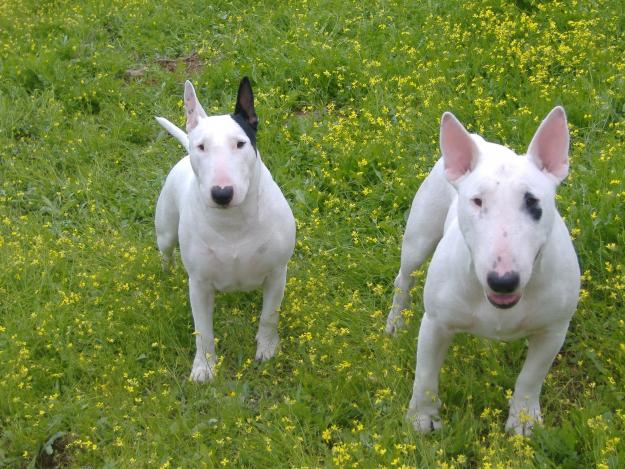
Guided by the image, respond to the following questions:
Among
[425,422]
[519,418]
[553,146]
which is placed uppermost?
[553,146]

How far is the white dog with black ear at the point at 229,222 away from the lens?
398 centimetres

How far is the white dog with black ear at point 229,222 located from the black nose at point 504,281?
149cm

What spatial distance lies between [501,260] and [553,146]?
59cm

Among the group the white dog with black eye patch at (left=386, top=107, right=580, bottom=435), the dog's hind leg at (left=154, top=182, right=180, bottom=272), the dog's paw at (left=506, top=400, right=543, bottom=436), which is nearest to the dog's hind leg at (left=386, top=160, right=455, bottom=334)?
the white dog with black eye patch at (left=386, top=107, right=580, bottom=435)

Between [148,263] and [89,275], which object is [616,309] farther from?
[89,275]

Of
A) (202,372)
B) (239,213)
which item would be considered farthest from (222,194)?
(202,372)

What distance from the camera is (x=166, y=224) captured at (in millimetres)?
5293

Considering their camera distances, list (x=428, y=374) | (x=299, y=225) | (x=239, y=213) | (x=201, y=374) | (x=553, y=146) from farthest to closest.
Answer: (x=299, y=225) < (x=201, y=374) < (x=239, y=213) < (x=428, y=374) < (x=553, y=146)

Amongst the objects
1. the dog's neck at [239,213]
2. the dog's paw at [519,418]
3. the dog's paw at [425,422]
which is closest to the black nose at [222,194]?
the dog's neck at [239,213]

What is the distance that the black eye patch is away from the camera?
2.95 m

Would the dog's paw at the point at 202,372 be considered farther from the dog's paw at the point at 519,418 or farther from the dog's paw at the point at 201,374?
the dog's paw at the point at 519,418

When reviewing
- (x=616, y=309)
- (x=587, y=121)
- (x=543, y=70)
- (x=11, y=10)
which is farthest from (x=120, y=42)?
(x=616, y=309)

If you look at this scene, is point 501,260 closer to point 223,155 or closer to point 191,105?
point 223,155

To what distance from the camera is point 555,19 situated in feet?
22.6
